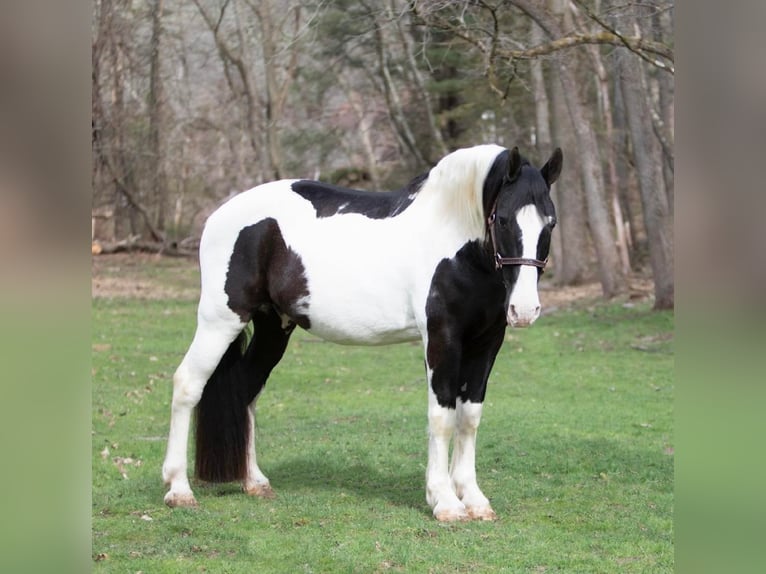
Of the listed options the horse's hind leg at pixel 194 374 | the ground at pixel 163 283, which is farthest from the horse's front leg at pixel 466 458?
the ground at pixel 163 283

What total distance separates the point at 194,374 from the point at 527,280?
7.17 feet

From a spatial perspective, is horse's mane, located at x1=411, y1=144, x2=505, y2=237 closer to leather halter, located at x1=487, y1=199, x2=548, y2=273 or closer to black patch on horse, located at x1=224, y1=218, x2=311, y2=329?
leather halter, located at x1=487, y1=199, x2=548, y2=273

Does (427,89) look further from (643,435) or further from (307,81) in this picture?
(643,435)

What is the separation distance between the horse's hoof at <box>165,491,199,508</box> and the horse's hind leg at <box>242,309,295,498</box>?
1.30 ft

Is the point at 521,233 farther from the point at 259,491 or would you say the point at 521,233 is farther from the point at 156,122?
the point at 156,122

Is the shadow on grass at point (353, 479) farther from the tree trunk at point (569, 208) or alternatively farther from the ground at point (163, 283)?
the tree trunk at point (569, 208)

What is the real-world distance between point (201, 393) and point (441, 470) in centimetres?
155

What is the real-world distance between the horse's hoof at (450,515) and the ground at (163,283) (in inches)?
449

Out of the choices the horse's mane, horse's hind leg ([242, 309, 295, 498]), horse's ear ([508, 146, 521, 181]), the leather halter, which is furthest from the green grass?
horse's ear ([508, 146, 521, 181])

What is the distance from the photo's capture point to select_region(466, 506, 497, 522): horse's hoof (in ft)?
16.9

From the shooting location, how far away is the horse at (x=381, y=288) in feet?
15.9

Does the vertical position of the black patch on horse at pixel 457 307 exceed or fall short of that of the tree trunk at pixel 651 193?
it falls short

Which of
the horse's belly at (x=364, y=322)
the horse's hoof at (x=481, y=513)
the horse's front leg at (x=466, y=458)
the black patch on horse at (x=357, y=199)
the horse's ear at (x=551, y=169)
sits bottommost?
the horse's hoof at (x=481, y=513)
